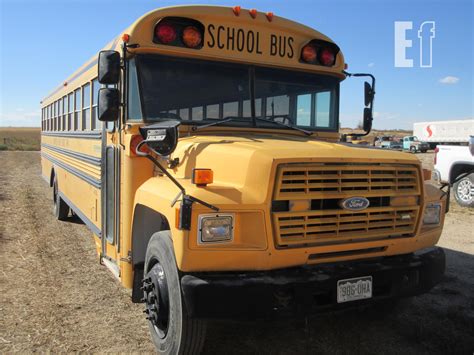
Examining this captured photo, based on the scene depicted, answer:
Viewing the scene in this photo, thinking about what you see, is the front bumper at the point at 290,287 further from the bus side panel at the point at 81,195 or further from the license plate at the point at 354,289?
the bus side panel at the point at 81,195

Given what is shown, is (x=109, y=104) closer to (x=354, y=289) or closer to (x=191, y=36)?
(x=191, y=36)

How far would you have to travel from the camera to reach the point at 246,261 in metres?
2.66

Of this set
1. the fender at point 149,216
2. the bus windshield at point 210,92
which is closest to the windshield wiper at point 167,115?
the bus windshield at point 210,92

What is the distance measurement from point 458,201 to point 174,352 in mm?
9319

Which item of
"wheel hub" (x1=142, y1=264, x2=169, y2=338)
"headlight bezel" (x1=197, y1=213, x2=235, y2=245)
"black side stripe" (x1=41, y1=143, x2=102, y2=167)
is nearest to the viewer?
"headlight bezel" (x1=197, y1=213, x2=235, y2=245)

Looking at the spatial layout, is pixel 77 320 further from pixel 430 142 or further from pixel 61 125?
pixel 430 142

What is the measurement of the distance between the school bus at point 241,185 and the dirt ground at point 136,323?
0.43 meters

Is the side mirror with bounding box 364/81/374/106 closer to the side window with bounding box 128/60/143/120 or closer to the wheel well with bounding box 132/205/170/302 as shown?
the side window with bounding box 128/60/143/120

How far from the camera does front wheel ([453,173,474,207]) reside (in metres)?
9.96

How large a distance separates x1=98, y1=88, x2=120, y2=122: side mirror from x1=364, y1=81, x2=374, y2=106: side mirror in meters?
2.64

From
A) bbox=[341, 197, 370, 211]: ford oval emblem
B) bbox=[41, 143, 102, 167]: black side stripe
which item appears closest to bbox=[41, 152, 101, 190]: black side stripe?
bbox=[41, 143, 102, 167]: black side stripe

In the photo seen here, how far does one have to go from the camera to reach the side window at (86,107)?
17.1ft

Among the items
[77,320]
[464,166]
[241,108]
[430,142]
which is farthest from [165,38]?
[430,142]

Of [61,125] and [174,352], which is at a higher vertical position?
[61,125]
